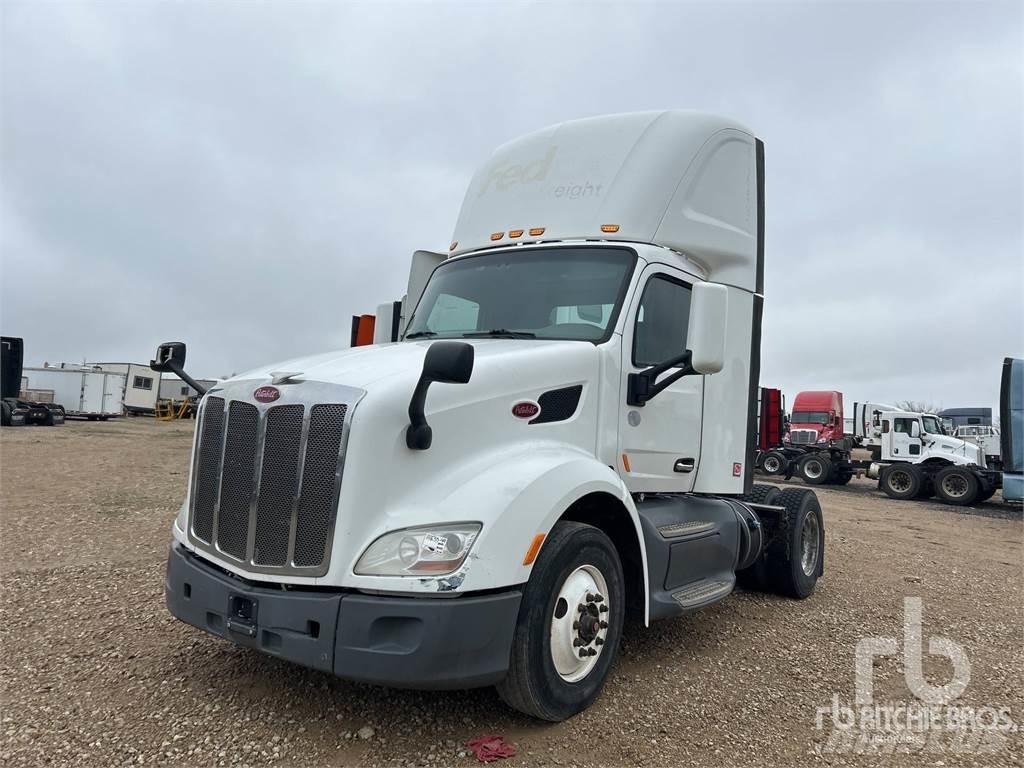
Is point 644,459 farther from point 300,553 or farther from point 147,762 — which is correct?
point 147,762

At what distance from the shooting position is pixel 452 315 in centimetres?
501

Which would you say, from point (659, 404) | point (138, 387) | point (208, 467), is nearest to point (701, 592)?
point (659, 404)

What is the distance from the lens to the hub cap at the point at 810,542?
6945 mm

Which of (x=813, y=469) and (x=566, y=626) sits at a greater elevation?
(x=813, y=469)

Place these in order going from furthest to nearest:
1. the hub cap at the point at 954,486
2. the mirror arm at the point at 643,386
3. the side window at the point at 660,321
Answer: the hub cap at the point at 954,486, the side window at the point at 660,321, the mirror arm at the point at 643,386

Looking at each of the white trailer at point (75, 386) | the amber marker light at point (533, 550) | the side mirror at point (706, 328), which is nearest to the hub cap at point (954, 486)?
the side mirror at point (706, 328)

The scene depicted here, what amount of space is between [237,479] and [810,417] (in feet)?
88.4

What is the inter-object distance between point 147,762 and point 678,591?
122 inches

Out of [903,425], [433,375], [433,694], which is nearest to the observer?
[433,375]

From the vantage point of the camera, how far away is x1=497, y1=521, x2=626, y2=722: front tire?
3.42 meters

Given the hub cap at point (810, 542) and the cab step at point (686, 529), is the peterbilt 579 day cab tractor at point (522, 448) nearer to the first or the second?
the cab step at point (686, 529)

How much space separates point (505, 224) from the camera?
17.8 feet

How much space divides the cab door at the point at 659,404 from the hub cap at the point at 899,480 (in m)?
18.9

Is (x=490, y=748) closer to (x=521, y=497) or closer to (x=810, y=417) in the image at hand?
(x=521, y=497)
